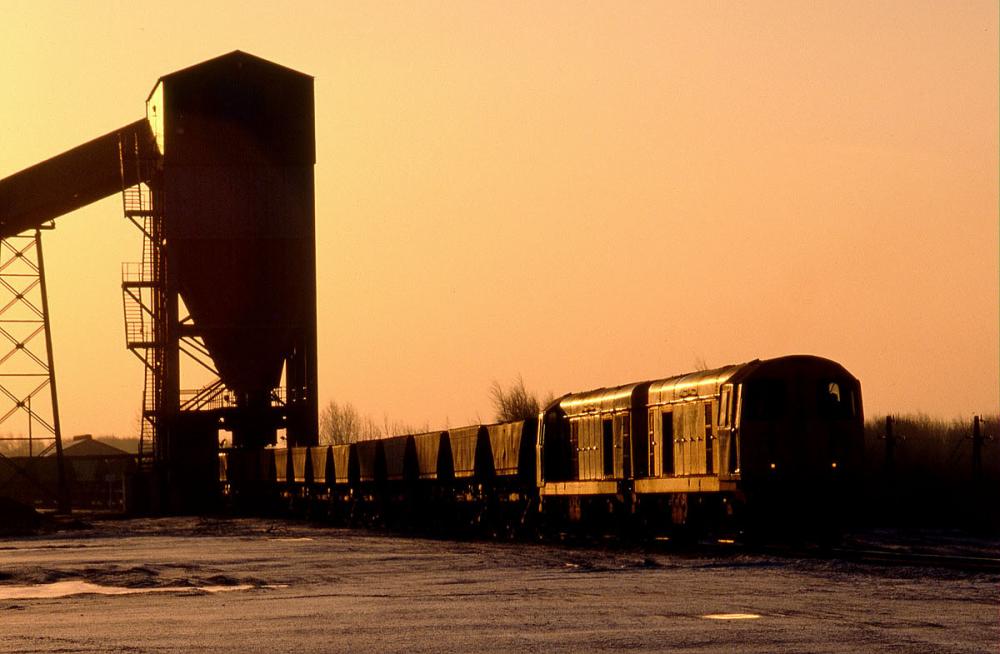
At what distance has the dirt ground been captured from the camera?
538 inches

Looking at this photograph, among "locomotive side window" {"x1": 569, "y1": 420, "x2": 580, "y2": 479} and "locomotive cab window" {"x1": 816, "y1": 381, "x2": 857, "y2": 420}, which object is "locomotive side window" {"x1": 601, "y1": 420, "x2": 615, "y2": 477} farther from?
"locomotive cab window" {"x1": 816, "y1": 381, "x2": 857, "y2": 420}

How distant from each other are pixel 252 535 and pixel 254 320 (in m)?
20.3

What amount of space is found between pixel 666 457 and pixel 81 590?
1328 cm

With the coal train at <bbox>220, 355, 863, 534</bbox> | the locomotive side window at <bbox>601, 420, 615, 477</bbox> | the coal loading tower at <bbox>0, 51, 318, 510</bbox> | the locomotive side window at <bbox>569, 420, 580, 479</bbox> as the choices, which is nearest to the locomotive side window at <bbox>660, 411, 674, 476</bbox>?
the coal train at <bbox>220, 355, 863, 534</bbox>

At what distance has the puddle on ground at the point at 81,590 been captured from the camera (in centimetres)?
2033

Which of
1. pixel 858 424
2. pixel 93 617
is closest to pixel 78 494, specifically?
pixel 858 424

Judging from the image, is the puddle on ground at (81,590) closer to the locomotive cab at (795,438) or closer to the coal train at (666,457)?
the locomotive cab at (795,438)

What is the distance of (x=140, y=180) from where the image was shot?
6050 centimetres

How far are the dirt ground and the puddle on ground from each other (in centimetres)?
3

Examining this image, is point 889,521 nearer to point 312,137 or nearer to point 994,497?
point 994,497

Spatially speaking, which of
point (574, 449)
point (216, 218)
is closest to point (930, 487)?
point (574, 449)

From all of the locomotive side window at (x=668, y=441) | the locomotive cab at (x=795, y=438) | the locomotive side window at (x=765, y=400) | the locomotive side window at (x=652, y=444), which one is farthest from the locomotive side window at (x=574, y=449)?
the locomotive side window at (x=765, y=400)

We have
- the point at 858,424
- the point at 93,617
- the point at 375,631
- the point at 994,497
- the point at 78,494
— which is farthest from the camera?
the point at 78,494

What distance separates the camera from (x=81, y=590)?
21078mm
